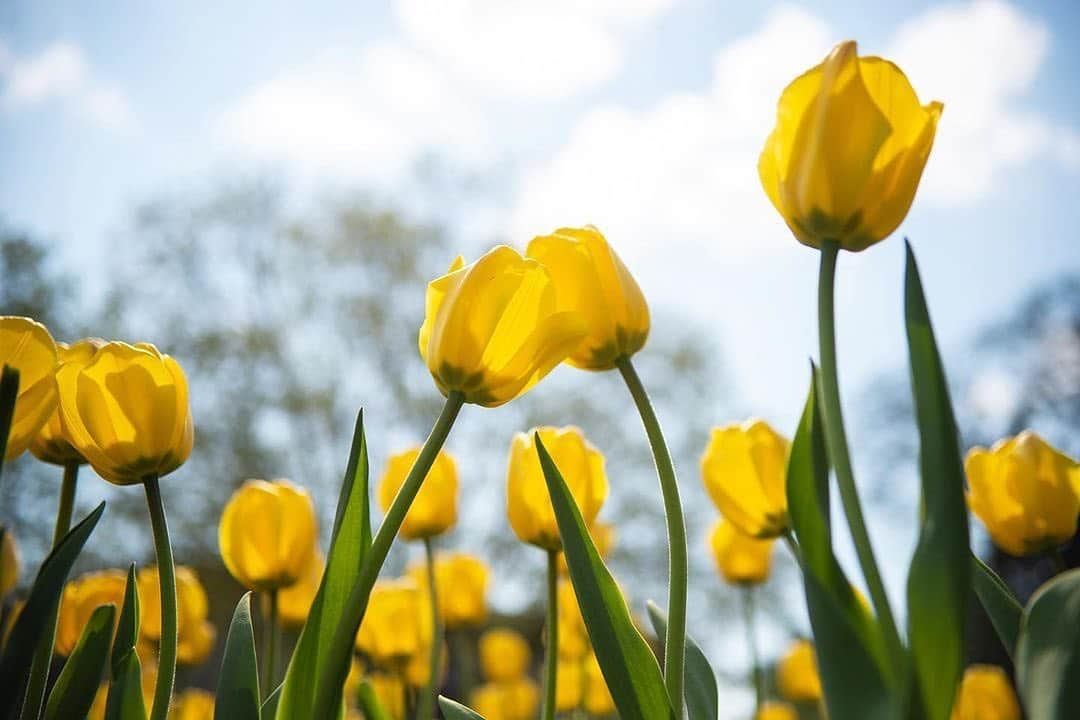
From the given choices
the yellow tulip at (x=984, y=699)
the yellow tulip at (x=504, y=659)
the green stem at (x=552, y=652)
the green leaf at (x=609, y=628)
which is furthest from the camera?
the yellow tulip at (x=504, y=659)

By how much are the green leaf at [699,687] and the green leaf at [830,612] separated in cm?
23

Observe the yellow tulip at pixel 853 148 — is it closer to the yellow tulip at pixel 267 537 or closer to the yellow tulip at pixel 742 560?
the yellow tulip at pixel 267 537

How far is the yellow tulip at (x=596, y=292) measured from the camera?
2.83 ft

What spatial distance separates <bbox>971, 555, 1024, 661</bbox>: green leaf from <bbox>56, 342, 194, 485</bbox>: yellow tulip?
667 mm

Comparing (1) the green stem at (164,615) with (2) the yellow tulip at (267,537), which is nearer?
(1) the green stem at (164,615)

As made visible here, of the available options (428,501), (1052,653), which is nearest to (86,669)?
(1052,653)

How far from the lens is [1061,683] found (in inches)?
21.1

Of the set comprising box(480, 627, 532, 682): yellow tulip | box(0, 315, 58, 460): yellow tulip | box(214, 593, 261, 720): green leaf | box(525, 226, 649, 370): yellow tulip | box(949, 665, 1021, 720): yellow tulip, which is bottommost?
box(949, 665, 1021, 720): yellow tulip

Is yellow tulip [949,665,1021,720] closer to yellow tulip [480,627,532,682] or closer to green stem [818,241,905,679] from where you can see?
green stem [818,241,905,679]

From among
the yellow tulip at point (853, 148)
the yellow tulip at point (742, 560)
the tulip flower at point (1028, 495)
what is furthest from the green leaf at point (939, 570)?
the yellow tulip at point (742, 560)

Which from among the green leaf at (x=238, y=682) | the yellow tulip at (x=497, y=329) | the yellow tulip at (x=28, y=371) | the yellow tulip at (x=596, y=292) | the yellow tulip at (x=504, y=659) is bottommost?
the green leaf at (x=238, y=682)

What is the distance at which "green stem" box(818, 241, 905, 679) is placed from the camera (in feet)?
1.85

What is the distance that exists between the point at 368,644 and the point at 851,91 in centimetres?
138

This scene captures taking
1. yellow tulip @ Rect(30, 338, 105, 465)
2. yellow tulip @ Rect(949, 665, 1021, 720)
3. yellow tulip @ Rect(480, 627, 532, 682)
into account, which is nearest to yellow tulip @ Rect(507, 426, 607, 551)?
yellow tulip @ Rect(30, 338, 105, 465)
